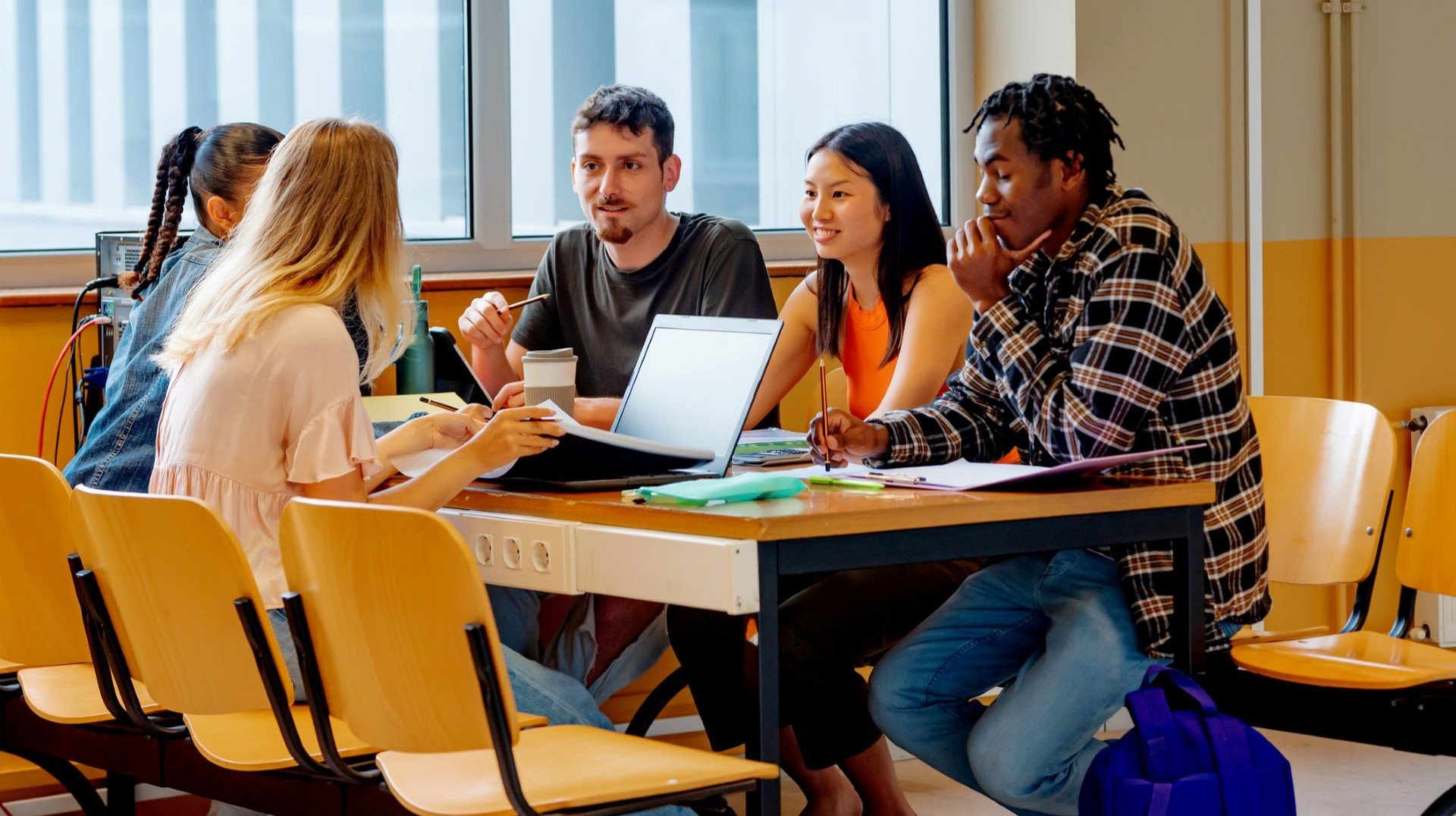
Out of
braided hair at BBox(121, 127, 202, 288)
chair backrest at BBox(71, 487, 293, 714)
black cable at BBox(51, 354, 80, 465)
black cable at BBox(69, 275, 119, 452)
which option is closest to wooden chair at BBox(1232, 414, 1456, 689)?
chair backrest at BBox(71, 487, 293, 714)

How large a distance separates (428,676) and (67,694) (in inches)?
33.4

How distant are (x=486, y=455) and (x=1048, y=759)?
2.63ft

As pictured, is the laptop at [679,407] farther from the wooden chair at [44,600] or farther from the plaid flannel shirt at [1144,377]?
the wooden chair at [44,600]

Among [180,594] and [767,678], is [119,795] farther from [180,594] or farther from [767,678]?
[767,678]

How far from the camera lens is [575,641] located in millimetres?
2729

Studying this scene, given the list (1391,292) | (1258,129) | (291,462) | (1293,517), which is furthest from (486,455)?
(1391,292)

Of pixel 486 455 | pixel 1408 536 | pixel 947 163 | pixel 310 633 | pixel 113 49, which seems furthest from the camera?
pixel 947 163

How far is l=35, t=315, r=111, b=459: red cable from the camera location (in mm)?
2971

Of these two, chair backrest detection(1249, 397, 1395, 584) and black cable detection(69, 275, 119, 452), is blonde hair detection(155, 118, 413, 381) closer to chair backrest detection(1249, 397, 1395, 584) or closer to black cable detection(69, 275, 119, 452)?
black cable detection(69, 275, 119, 452)

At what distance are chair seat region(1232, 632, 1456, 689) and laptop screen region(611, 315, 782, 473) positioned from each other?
86 centimetres

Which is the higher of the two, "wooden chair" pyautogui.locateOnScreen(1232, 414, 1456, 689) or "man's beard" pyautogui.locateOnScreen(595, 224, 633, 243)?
"man's beard" pyautogui.locateOnScreen(595, 224, 633, 243)

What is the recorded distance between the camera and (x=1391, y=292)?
4.00 m

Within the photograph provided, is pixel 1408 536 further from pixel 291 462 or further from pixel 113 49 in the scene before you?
pixel 113 49

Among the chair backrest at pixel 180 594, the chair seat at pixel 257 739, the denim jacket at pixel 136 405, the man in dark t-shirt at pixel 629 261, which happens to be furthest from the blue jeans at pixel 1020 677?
the denim jacket at pixel 136 405
